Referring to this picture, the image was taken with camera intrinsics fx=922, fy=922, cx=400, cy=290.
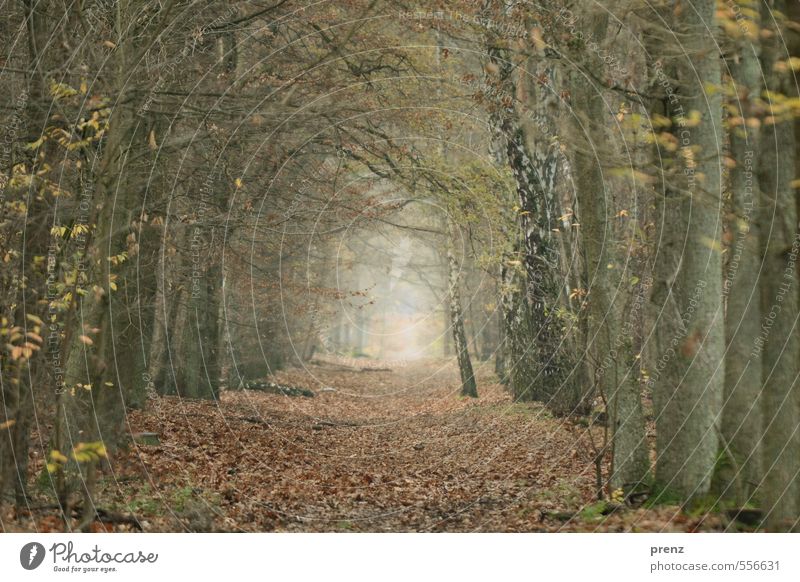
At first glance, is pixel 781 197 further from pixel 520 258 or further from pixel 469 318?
pixel 469 318

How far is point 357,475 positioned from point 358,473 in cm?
20

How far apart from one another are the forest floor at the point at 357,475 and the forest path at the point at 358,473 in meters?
0.03

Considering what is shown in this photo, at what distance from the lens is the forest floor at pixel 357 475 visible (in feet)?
34.3

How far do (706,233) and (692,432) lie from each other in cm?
210

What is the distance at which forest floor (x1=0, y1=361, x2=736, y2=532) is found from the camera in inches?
412

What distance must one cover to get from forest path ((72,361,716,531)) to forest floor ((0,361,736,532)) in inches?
1.1

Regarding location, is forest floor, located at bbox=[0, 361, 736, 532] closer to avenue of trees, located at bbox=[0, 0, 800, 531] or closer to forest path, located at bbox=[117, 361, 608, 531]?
forest path, located at bbox=[117, 361, 608, 531]

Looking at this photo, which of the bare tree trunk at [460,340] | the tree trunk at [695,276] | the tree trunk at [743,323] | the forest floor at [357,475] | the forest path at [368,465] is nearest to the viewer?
the tree trunk at [743,323]

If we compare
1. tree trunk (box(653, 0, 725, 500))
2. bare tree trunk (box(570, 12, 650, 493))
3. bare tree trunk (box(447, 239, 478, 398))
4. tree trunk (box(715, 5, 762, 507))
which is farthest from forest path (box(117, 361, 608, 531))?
bare tree trunk (box(447, 239, 478, 398))

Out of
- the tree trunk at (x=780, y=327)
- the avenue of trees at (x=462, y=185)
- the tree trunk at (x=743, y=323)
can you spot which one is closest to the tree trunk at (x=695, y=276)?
the avenue of trees at (x=462, y=185)

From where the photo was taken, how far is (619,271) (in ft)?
38.5

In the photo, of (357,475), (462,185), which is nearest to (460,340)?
(462,185)

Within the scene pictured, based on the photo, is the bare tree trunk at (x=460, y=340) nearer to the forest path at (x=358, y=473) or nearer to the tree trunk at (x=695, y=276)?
the forest path at (x=358, y=473)

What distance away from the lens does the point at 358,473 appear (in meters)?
14.6
